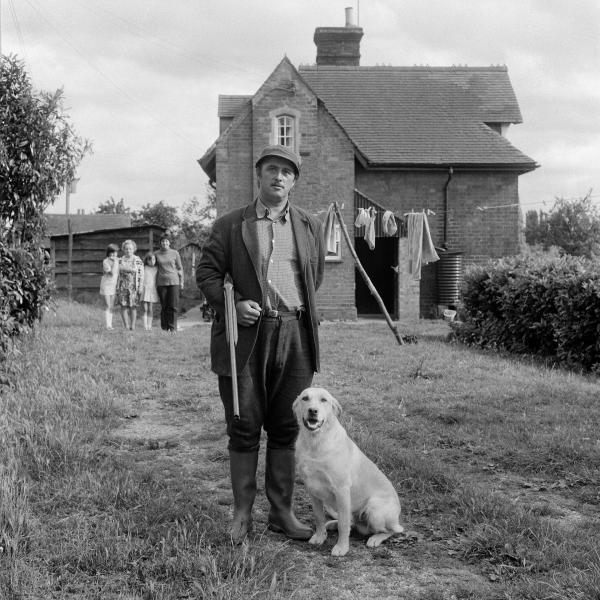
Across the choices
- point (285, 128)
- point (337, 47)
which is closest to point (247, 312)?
point (285, 128)

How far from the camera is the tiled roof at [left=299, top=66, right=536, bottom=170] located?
24562 millimetres

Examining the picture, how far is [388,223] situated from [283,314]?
59.0 ft

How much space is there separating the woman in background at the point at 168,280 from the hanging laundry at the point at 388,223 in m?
8.01

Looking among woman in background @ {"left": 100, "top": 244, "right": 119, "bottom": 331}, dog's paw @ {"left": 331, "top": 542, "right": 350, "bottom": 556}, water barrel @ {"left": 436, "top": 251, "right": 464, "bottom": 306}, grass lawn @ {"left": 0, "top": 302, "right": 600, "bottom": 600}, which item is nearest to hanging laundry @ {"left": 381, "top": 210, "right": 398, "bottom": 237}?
water barrel @ {"left": 436, "top": 251, "right": 464, "bottom": 306}

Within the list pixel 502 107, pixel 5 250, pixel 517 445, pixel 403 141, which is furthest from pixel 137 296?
pixel 502 107

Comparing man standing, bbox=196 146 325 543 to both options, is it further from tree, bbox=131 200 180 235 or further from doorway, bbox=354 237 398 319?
tree, bbox=131 200 180 235

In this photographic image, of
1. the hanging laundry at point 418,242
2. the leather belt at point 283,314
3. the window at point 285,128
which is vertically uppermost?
the window at point 285,128

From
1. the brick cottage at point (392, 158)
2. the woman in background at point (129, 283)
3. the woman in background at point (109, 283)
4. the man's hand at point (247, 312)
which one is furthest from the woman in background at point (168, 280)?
the man's hand at point (247, 312)

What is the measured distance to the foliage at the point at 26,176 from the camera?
9.10m

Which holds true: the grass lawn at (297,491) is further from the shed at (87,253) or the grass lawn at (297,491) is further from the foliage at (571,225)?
the foliage at (571,225)

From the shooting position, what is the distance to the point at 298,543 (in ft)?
14.8

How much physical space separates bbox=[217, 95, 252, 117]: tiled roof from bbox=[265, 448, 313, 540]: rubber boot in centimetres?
2269

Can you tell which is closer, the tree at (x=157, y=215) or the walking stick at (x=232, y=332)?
the walking stick at (x=232, y=332)

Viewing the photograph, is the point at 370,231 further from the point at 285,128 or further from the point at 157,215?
the point at 157,215
